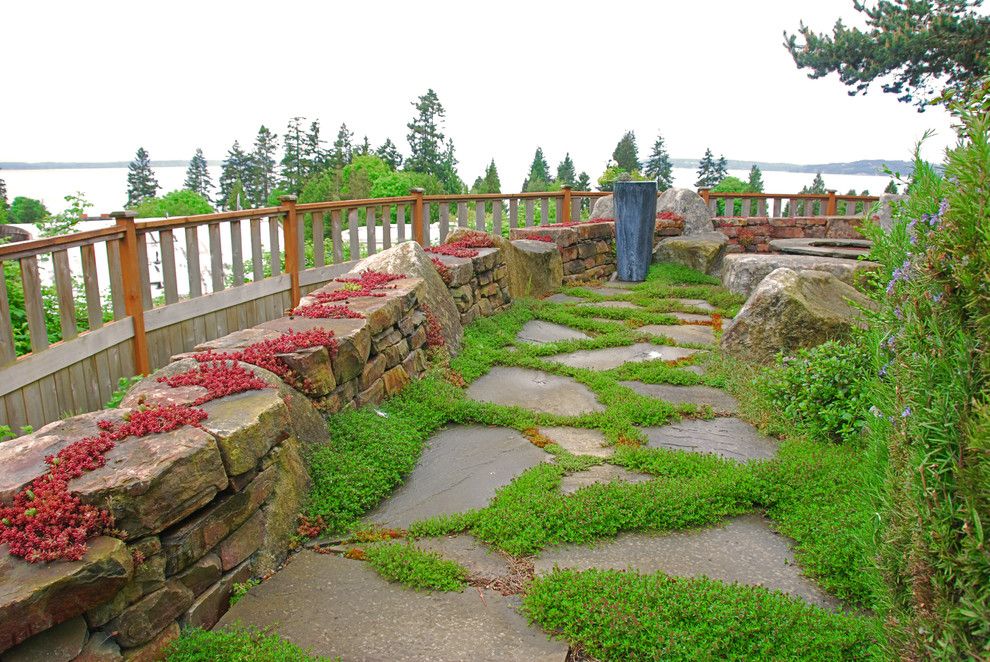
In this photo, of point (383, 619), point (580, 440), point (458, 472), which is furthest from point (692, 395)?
point (383, 619)

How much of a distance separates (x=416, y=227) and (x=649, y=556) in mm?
7201

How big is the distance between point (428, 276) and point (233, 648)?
4.21m

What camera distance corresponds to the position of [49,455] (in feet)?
8.43

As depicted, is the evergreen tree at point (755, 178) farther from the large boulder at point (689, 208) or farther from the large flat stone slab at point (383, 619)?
the large flat stone slab at point (383, 619)

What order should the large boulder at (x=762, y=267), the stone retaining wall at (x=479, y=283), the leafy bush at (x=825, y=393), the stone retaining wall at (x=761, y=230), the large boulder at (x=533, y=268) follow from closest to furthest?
the leafy bush at (x=825, y=393), the stone retaining wall at (x=479, y=283), the large boulder at (x=762, y=267), the large boulder at (x=533, y=268), the stone retaining wall at (x=761, y=230)

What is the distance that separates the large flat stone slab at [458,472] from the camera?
3.53 metres

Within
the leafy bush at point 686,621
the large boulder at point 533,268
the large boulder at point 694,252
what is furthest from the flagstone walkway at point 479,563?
the large boulder at point 694,252

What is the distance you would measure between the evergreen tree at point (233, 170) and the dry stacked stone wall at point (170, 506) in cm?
2382

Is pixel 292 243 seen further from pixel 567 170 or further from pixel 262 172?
pixel 567 170

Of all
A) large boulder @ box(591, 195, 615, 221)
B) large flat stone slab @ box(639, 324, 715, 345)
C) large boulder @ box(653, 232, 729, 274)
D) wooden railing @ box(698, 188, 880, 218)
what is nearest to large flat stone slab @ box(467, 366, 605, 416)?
large flat stone slab @ box(639, 324, 715, 345)

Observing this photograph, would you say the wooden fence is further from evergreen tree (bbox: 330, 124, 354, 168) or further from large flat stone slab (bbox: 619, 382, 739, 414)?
evergreen tree (bbox: 330, 124, 354, 168)

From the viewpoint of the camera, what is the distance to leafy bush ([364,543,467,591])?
9.25 ft

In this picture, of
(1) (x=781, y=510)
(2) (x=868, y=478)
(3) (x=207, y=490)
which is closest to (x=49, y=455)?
(3) (x=207, y=490)

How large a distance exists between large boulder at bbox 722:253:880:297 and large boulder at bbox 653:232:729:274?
1113 mm
